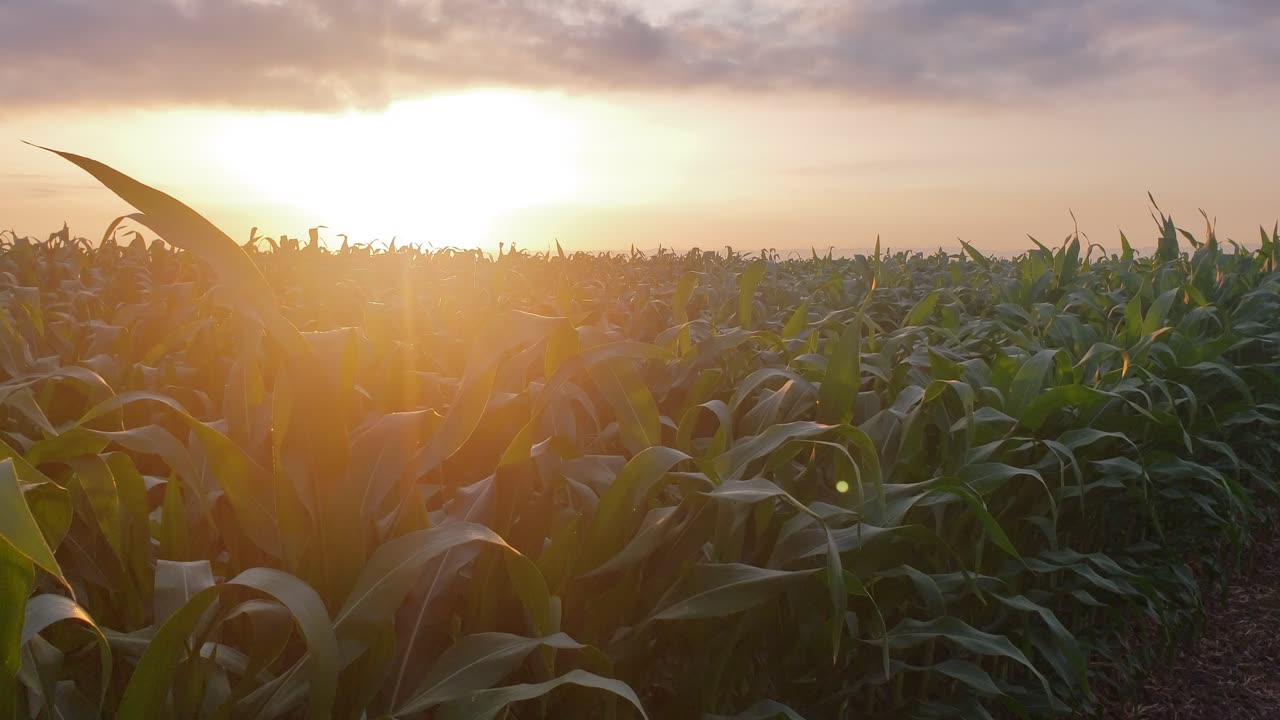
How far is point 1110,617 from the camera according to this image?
3268 millimetres

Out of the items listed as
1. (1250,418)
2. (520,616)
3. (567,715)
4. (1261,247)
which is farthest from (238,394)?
(1261,247)

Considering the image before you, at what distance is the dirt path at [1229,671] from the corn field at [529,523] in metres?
0.18

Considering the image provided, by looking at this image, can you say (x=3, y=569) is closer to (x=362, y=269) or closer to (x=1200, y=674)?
(x=1200, y=674)

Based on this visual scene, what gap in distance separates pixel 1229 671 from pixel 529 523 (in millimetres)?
3391

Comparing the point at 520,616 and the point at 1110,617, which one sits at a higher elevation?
the point at 520,616

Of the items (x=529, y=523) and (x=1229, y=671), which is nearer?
(x=529, y=523)

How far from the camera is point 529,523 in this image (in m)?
1.51

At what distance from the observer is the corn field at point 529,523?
1.09m

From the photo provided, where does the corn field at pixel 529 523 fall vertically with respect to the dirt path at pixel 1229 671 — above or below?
above

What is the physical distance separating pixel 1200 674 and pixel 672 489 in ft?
9.35

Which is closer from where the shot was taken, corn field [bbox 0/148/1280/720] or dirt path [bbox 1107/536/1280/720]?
corn field [bbox 0/148/1280/720]

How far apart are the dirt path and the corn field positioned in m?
0.18

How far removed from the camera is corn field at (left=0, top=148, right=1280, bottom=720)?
109cm

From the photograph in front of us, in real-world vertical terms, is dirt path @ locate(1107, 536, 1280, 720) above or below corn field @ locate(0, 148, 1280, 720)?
below
